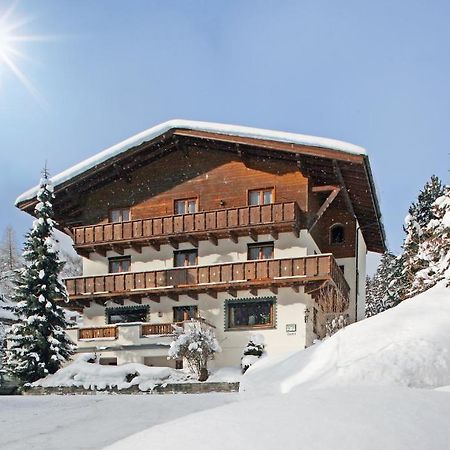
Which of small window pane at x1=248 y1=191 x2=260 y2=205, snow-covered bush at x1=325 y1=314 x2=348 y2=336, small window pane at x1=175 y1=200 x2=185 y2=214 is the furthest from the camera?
small window pane at x1=175 y1=200 x2=185 y2=214

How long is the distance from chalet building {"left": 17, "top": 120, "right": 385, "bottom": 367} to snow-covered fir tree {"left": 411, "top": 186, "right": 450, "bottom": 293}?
11.9 feet

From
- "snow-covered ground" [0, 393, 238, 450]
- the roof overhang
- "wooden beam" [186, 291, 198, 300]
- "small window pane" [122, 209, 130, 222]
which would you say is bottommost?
"snow-covered ground" [0, 393, 238, 450]

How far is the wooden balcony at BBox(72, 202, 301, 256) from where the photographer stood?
2266 cm

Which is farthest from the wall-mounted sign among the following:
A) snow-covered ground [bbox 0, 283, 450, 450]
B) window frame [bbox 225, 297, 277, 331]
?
snow-covered ground [bbox 0, 283, 450, 450]

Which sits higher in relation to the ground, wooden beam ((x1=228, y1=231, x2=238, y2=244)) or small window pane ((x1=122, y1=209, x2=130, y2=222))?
small window pane ((x1=122, y1=209, x2=130, y2=222))

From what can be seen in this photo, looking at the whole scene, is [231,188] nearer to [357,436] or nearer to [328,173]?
[328,173]

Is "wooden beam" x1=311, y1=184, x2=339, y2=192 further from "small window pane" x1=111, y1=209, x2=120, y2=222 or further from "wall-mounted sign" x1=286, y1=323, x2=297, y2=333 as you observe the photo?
"small window pane" x1=111, y1=209, x2=120, y2=222

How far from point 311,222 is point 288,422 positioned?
19.7 m

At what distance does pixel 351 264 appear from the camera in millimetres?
27188

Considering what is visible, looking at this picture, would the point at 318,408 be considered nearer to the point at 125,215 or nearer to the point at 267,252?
the point at 267,252

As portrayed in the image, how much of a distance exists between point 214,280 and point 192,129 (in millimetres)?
6961

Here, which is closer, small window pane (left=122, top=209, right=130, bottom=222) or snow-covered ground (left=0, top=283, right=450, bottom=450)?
snow-covered ground (left=0, top=283, right=450, bottom=450)

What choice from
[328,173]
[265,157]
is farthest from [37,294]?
[328,173]

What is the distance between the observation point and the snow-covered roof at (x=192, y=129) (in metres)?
22.2
